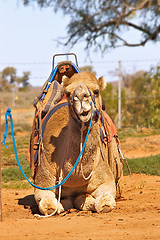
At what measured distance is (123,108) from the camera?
59.9 ft

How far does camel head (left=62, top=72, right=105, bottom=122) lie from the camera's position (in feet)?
15.5

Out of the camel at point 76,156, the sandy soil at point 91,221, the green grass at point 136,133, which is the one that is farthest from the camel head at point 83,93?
the green grass at point 136,133

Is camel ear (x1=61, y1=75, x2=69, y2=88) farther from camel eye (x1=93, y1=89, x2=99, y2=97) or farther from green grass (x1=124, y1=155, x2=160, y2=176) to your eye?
green grass (x1=124, y1=155, x2=160, y2=176)

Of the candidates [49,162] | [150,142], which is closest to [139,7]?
[150,142]

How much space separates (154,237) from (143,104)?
14.1 metres

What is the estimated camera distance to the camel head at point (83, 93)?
186 inches

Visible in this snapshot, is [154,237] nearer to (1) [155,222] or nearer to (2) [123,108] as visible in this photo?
(1) [155,222]

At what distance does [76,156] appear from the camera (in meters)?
5.29

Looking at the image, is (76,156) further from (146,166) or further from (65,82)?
(146,166)

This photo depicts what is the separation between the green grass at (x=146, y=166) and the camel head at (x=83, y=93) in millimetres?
4640

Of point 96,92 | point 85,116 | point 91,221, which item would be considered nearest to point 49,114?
point 96,92

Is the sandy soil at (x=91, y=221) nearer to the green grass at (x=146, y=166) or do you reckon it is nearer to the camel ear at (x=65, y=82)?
the camel ear at (x=65, y=82)

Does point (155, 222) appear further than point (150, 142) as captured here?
No

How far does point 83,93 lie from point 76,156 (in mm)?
904
